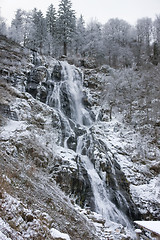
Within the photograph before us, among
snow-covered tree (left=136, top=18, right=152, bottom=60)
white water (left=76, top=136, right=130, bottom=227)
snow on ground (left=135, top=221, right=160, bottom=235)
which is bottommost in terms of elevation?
white water (left=76, top=136, right=130, bottom=227)

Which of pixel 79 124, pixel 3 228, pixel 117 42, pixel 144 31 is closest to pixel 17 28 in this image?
pixel 117 42

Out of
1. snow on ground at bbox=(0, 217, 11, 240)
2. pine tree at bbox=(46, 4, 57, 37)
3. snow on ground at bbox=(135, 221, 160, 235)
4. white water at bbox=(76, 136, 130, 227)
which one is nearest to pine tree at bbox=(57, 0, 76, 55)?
pine tree at bbox=(46, 4, 57, 37)

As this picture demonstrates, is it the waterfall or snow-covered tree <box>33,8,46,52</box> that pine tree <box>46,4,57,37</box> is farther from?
the waterfall

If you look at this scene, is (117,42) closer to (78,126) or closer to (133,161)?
(78,126)

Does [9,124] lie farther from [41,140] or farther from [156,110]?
[156,110]

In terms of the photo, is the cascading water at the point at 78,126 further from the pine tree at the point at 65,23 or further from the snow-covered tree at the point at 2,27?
the snow-covered tree at the point at 2,27

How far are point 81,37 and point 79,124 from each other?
91.4 feet

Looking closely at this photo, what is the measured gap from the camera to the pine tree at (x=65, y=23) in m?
34.2

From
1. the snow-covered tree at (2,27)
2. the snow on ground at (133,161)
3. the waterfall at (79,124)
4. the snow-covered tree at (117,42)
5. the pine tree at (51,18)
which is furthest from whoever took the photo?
the pine tree at (51,18)

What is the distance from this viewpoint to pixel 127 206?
37.8 ft

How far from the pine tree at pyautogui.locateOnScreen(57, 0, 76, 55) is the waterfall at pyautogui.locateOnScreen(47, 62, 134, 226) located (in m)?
11.5

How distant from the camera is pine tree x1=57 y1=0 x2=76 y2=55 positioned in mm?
34156

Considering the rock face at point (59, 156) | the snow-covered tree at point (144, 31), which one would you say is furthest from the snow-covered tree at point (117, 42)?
the rock face at point (59, 156)

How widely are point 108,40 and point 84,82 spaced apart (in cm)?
1975
